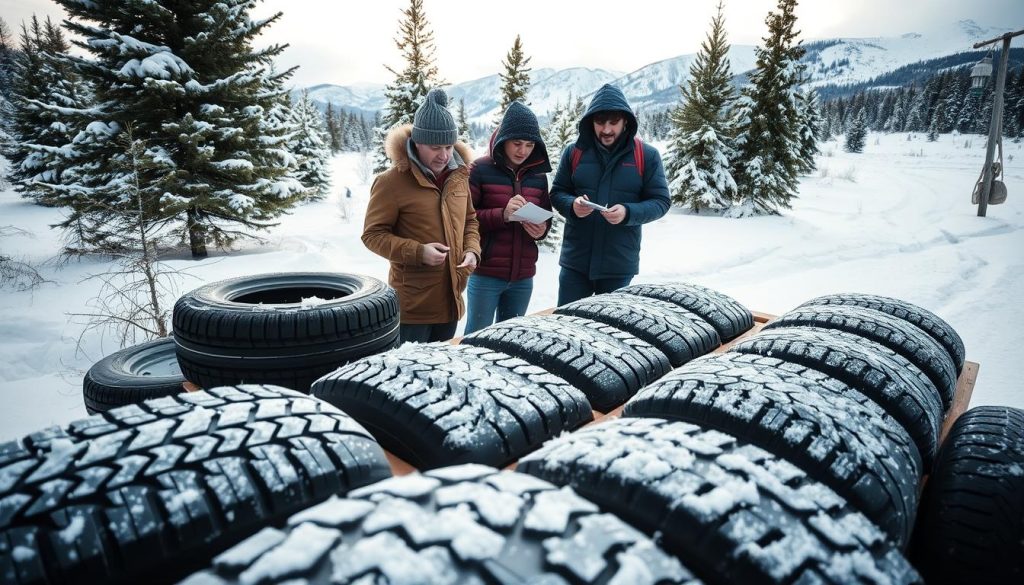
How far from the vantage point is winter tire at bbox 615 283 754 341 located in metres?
2.54

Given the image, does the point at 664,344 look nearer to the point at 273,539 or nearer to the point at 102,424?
the point at 273,539

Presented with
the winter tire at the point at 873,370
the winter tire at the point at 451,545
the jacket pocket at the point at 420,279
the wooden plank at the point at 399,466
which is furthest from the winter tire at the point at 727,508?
the jacket pocket at the point at 420,279

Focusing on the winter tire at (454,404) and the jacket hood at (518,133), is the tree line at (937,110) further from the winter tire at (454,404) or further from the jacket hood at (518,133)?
the winter tire at (454,404)

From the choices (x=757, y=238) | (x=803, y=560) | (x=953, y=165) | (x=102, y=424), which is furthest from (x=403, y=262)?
(x=953, y=165)

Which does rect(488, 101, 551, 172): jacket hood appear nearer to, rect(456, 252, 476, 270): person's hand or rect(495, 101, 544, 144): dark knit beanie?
rect(495, 101, 544, 144): dark knit beanie

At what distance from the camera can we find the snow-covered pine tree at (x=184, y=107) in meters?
9.49

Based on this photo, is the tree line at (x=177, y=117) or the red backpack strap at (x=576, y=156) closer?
the red backpack strap at (x=576, y=156)

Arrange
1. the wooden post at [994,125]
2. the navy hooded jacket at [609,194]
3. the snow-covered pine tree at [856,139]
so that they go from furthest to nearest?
the snow-covered pine tree at [856,139] < the wooden post at [994,125] < the navy hooded jacket at [609,194]

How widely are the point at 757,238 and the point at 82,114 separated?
15557mm

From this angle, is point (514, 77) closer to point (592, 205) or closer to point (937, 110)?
point (592, 205)

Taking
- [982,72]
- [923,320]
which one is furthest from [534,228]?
[982,72]

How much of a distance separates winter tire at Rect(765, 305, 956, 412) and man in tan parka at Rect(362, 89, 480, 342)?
6.99 feet

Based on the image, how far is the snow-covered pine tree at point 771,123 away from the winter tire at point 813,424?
61.4 feet

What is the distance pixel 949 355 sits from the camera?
2.26 m
